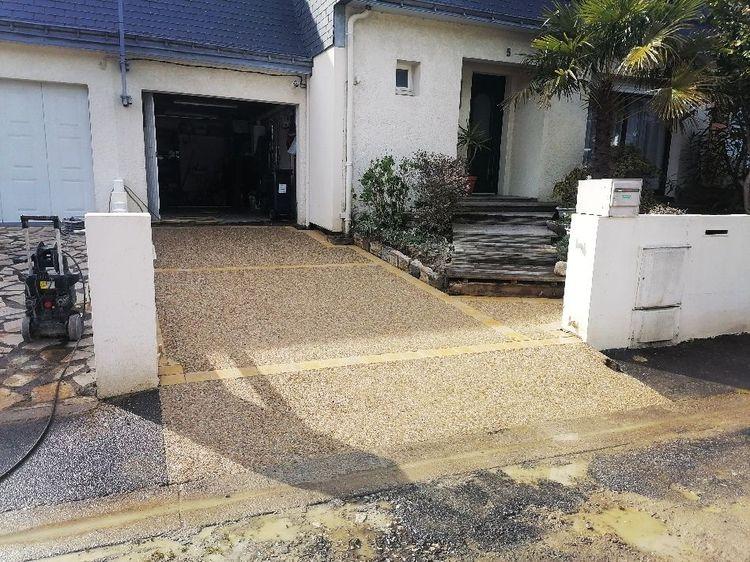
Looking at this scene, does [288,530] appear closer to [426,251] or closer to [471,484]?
[471,484]

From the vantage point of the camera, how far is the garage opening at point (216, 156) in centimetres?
1383

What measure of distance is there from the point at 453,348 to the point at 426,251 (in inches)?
128

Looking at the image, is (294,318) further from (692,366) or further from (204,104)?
(204,104)

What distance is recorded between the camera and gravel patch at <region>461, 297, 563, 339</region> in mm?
5637

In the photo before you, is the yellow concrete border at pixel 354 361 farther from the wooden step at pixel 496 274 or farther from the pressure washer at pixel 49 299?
the wooden step at pixel 496 274

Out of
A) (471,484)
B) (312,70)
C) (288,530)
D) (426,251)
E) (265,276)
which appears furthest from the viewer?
(312,70)

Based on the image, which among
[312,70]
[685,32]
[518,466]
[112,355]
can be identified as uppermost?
[685,32]

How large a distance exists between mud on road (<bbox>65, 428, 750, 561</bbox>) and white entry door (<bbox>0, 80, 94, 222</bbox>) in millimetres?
9014

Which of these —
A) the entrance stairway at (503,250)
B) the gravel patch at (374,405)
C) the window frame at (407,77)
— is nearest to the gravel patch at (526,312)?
the entrance stairway at (503,250)

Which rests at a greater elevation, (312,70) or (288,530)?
(312,70)

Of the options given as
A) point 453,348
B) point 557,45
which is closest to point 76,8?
point 557,45

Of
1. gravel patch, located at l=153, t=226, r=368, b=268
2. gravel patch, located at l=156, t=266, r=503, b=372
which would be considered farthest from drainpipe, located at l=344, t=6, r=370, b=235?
gravel patch, located at l=156, t=266, r=503, b=372

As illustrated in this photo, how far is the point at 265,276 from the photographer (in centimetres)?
735

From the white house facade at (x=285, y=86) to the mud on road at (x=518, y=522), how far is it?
721cm
